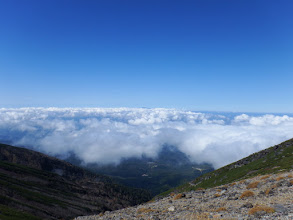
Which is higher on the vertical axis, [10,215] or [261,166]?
[261,166]

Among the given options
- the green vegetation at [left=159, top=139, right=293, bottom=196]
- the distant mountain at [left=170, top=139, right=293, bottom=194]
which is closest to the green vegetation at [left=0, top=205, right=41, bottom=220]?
the distant mountain at [left=170, top=139, right=293, bottom=194]

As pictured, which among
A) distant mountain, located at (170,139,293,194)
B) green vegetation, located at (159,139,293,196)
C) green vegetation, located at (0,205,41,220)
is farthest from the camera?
green vegetation, located at (159,139,293,196)

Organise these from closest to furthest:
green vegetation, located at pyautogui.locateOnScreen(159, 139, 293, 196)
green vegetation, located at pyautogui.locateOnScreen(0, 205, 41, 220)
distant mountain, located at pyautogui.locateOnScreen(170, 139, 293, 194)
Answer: green vegetation, located at pyautogui.locateOnScreen(0, 205, 41, 220) < distant mountain, located at pyautogui.locateOnScreen(170, 139, 293, 194) < green vegetation, located at pyautogui.locateOnScreen(159, 139, 293, 196)

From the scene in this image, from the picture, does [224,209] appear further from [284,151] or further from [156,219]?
[284,151]

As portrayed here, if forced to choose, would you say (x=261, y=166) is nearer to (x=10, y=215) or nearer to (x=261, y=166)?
(x=261, y=166)

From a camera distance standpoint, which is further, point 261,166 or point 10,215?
point 261,166

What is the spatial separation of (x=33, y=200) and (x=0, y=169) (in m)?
94.5

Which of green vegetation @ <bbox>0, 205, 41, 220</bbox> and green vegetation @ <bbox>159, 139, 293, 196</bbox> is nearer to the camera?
green vegetation @ <bbox>0, 205, 41, 220</bbox>

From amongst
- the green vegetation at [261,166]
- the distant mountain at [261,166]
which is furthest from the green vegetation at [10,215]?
the green vegetation at [261,166]

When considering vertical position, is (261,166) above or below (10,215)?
above

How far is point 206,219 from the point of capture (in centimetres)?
1877

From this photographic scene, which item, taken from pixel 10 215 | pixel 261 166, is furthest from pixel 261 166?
pixel 10 215

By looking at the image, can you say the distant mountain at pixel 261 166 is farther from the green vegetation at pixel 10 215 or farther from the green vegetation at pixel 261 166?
the green vegetation at pixel 10 215

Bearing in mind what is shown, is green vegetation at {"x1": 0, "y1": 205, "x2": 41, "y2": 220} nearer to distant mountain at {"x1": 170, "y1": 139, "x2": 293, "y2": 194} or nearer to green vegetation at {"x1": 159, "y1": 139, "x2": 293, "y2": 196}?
distant mountain at {"x1": 170, "y1": 139, "x2": 293, "y2": 194}
